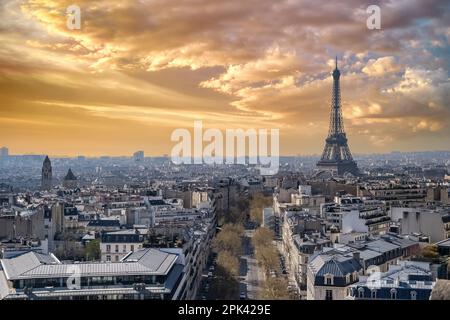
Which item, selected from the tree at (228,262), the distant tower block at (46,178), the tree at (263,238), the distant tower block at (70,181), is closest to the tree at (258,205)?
the tree at (263,238)

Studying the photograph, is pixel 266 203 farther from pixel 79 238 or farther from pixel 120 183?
pixel 79 238

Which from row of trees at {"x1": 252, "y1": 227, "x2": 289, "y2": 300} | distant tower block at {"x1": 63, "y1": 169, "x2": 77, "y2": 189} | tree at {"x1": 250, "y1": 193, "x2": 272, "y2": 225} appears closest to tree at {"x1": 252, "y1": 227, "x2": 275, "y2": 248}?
row of trees at {"x1": 252, "y1": 227, "x2": 289, "y2": 300}

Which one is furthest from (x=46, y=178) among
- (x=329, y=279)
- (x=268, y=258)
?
(x=329, y=279)

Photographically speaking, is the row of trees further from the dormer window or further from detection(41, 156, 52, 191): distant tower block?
detection(41, 156, 52, 191): distant tower block

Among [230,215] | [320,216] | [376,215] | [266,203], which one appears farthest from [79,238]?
[266,203]

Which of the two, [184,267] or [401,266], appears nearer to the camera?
[401,266]

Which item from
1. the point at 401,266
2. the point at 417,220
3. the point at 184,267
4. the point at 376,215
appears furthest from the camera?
the point at 376,215

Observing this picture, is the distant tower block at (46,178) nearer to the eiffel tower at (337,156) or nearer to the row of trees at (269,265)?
the row of trees at (269,265)
